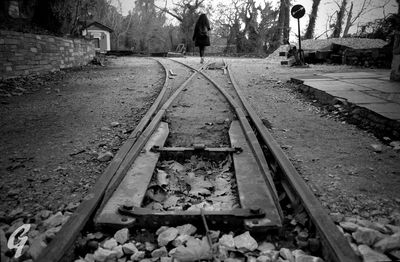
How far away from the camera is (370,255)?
139 cm

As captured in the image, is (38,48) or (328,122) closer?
(328,122)

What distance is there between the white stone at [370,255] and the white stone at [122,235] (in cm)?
124

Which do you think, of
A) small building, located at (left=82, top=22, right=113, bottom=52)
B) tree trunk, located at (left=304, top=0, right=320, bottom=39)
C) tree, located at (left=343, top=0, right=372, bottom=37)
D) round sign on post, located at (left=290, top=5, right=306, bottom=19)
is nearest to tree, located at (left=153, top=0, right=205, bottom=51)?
small building, located at (left=82, top=22, right=113, bottom=52)

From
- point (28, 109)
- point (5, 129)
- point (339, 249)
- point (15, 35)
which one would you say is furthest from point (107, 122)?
point (15, 35)

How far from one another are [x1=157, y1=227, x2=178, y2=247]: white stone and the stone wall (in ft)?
20.9

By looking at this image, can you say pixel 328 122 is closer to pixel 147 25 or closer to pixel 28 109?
pixel 28 109

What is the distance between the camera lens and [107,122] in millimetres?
3830

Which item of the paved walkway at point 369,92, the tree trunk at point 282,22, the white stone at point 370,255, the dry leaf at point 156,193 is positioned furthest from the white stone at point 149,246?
the tree trunk at point 282,22

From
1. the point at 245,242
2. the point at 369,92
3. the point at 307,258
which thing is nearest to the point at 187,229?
the point at 245,242

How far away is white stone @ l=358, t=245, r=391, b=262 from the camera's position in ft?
4.50

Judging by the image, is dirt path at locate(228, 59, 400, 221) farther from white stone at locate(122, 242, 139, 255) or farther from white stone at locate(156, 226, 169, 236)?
white stone at locate(122, 242, 139, 255)

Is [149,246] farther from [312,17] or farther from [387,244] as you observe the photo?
[312,17]

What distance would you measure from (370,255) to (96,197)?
1603 millimetres

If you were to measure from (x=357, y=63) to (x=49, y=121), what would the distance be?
10673mm
